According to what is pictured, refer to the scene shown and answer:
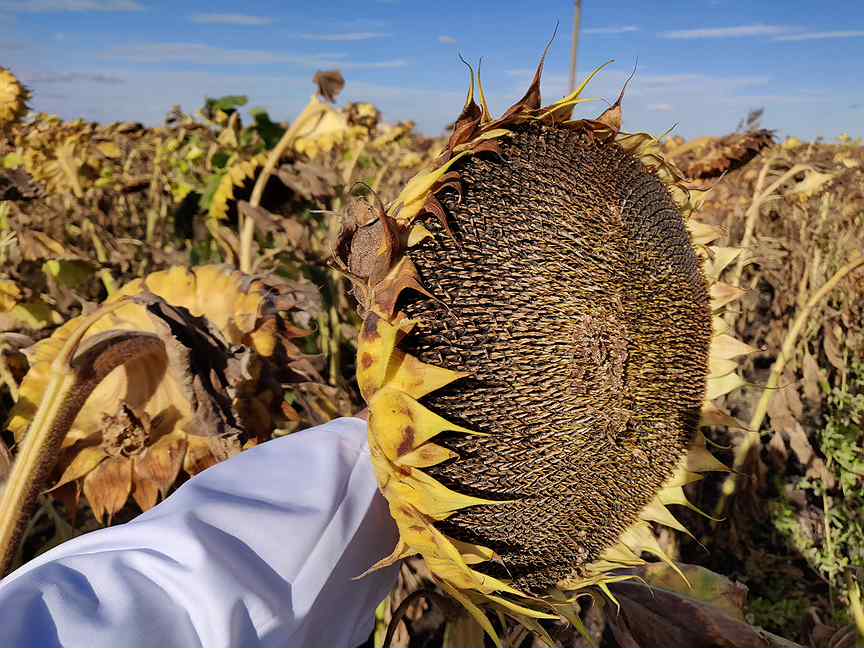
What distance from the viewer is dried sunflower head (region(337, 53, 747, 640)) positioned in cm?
122

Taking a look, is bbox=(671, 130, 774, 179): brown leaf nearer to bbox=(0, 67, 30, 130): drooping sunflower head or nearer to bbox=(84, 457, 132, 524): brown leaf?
bbox=(84, 457, 132, 524): brown leaf

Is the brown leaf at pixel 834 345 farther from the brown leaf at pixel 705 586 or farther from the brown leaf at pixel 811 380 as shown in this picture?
the brown leaf at pixel 705 586

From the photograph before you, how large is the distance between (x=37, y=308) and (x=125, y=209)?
14.3 feet

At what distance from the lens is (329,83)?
335cm

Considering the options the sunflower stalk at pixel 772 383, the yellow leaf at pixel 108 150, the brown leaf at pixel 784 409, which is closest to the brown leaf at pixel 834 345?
the brown leaf at pixel 784 409

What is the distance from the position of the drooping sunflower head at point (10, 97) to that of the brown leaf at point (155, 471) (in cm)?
282

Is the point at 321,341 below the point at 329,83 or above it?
below

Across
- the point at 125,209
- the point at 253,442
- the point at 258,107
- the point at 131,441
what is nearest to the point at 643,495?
the point at 253,442

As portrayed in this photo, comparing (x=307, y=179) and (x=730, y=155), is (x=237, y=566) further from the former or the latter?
(x=730, y=155)

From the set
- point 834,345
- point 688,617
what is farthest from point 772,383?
point 688,617

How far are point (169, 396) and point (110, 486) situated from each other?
227mm

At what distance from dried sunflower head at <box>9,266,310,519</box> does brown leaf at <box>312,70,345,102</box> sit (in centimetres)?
175

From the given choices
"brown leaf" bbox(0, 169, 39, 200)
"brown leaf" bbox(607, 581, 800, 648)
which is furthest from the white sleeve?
"brown leaf" bbox(0, 169, 39, 200)

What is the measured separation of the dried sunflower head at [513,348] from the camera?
1221 mm
